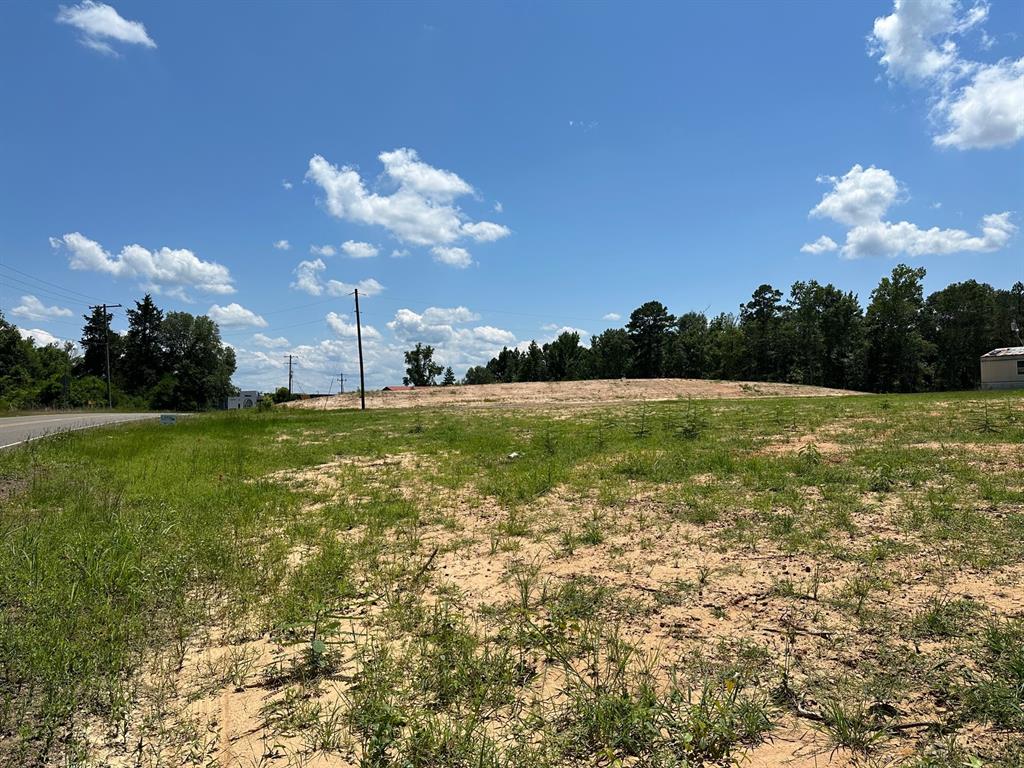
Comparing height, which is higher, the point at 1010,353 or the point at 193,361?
the point at 193,361

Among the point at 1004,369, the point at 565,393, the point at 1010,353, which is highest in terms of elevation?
the point at 1010,353

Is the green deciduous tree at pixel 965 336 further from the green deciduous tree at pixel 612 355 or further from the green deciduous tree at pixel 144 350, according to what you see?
the green deciduous tree at pixel 144 350

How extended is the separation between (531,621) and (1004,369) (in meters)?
72.7

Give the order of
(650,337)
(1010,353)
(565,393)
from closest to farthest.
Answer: (565,393) → (1010,353) → (650,337)

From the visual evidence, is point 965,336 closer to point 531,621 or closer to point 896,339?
point 896,339

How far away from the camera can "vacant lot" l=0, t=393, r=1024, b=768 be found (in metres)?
2.88

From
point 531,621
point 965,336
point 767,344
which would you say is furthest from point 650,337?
point 531,621

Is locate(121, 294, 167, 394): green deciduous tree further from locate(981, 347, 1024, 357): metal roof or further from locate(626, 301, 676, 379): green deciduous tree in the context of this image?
locate(981, 347, 1024, 357): metal roof

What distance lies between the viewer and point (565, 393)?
47.6 metres

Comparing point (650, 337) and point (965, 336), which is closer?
point (965, 336)

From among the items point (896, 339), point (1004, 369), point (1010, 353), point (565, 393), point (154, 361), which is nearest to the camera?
point (565, 393)

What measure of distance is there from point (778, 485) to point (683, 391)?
38336mm

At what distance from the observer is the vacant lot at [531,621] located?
2881mm

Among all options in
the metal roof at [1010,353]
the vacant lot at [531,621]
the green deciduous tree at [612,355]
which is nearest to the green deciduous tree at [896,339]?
the metal roof at [1010,353]
